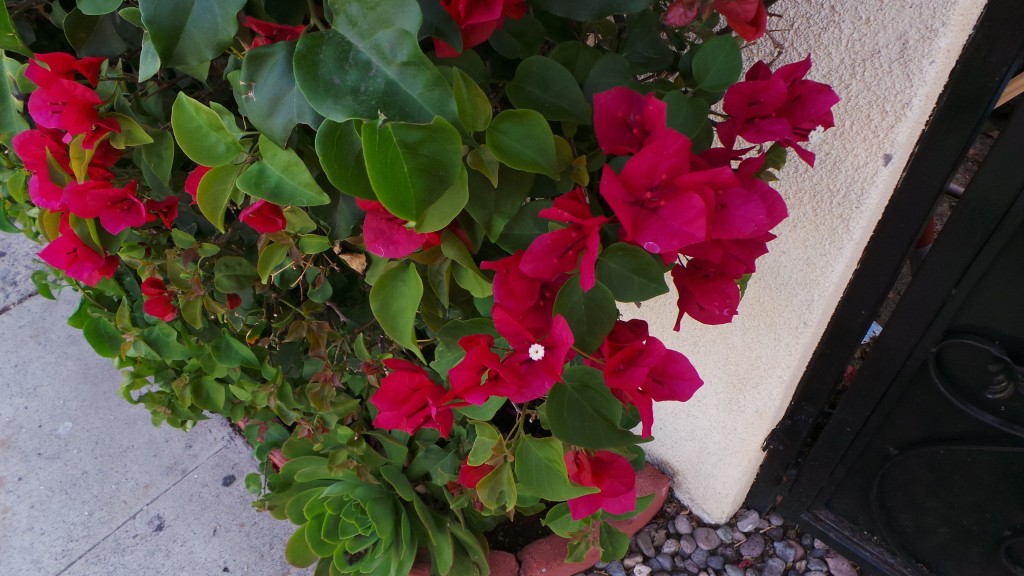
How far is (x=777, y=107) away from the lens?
0.50 meters

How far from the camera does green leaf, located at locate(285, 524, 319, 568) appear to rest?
45.4 inches

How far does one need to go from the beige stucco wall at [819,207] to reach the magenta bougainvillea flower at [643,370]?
1.26ft

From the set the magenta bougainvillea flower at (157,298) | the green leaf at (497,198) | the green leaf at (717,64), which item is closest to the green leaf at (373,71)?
the green leaf at (497,198)

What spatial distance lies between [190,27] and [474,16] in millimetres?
172

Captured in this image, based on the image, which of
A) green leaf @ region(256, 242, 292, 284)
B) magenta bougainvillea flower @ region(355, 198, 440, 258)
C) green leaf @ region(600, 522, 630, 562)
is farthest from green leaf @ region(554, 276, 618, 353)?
green leaf @ region(600, 522, 630, 562)

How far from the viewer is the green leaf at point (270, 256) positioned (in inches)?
26.6

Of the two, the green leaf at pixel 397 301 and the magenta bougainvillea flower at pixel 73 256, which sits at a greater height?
the green leaf at pixel 397 301

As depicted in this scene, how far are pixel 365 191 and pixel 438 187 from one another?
0.20 ft

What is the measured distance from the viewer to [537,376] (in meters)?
0.48

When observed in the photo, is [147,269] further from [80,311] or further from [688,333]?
[688,333]

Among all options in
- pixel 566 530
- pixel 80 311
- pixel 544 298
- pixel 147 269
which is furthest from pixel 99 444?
pixel 544 298

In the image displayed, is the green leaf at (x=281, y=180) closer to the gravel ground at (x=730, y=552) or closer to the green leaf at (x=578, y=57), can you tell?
the green leaf at (x=578, y=57)

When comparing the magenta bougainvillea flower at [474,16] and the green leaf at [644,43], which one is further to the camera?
the green leaf at [644,43]

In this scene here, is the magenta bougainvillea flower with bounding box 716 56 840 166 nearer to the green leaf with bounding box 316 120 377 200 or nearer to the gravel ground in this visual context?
the green leaf with bounding box 316 120 377 200
